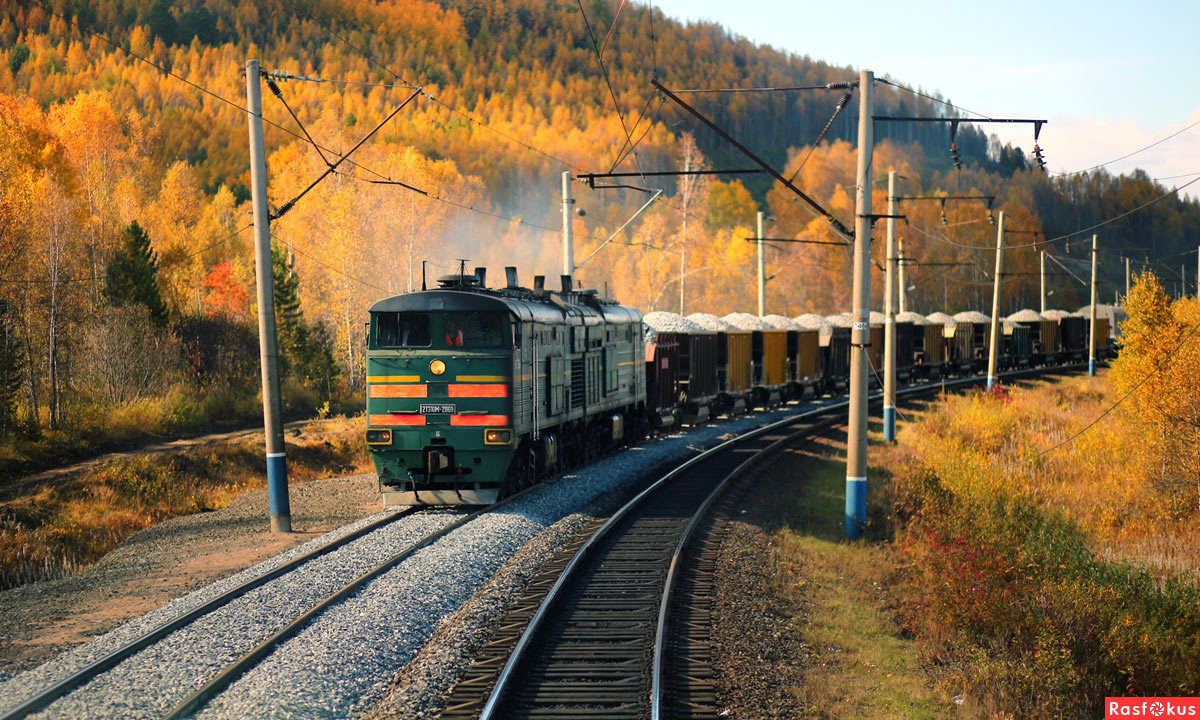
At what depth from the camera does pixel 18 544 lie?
1798 centimetres

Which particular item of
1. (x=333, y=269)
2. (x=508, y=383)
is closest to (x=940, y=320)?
(x=333, y=269)

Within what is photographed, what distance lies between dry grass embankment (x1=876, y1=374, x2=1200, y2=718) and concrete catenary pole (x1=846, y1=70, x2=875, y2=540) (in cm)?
109

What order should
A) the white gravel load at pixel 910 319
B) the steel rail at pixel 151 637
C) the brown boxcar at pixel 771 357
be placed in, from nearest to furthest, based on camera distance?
the steel rail at pixel 151 637 → the brown boxcar at pixel 771 357 → the white gravel load at pixel 910 319

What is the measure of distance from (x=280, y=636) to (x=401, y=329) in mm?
8118

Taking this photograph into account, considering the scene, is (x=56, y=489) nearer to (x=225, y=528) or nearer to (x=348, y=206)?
(x=225, y=528)

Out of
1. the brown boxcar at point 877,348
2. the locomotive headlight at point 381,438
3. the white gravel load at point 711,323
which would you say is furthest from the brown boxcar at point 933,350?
the locomotive headlight at point 381,438

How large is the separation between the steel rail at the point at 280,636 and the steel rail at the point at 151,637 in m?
1.12

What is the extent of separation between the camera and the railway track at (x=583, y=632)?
29.0ft

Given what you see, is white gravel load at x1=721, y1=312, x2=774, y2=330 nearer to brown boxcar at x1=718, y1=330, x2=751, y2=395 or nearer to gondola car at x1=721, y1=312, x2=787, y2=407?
gondola car at x1=721, y1=312, x2=787, y2=407

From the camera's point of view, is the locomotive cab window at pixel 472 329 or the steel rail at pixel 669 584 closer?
the steel rail at pixel 669 584

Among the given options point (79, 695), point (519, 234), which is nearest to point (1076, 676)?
point (79, 695)

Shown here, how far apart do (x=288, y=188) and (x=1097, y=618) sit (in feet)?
181

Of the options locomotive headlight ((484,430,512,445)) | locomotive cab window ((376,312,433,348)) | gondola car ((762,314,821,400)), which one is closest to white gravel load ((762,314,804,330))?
gondola car ((762,314,821,400))

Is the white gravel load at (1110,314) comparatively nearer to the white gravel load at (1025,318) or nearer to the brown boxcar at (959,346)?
the white gravel load at (1025,318)
